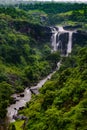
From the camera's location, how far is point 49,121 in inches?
2486

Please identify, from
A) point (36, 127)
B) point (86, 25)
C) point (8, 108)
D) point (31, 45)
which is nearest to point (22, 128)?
point (36, 127)

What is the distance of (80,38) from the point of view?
14275 centimetres

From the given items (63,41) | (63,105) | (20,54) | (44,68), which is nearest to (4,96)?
(63,105)

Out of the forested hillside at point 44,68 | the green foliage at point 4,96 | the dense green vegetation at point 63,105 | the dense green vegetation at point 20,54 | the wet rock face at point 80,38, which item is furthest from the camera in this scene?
the wet rock face at point 80,38

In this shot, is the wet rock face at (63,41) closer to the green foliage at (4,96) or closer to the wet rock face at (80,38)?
the wet rock face at (80,38)

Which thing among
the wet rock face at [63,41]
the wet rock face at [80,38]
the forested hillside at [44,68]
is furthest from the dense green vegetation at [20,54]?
the wet rock face at [80,38]

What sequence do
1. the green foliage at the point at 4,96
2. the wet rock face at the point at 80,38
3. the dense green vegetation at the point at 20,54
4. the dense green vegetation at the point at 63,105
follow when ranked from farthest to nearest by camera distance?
the wet rock face at the point at 80,38, the dense green vegetation at the point at 20,54, the green foliage at the point at 4,96, the dense green vegetation at the point at 63,105

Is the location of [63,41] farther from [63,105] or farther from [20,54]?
[63,105]

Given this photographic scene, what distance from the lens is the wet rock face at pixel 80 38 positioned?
14075 centimetres

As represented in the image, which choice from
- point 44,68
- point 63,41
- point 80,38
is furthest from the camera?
point 63,41

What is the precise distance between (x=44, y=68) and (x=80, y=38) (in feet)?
103

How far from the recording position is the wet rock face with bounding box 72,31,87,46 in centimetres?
14075

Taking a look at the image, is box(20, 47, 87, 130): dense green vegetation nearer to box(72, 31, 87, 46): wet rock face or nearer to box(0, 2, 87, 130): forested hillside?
box(0, 2, 87, 130): forested hillside

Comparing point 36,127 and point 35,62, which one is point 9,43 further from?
point 36,127
